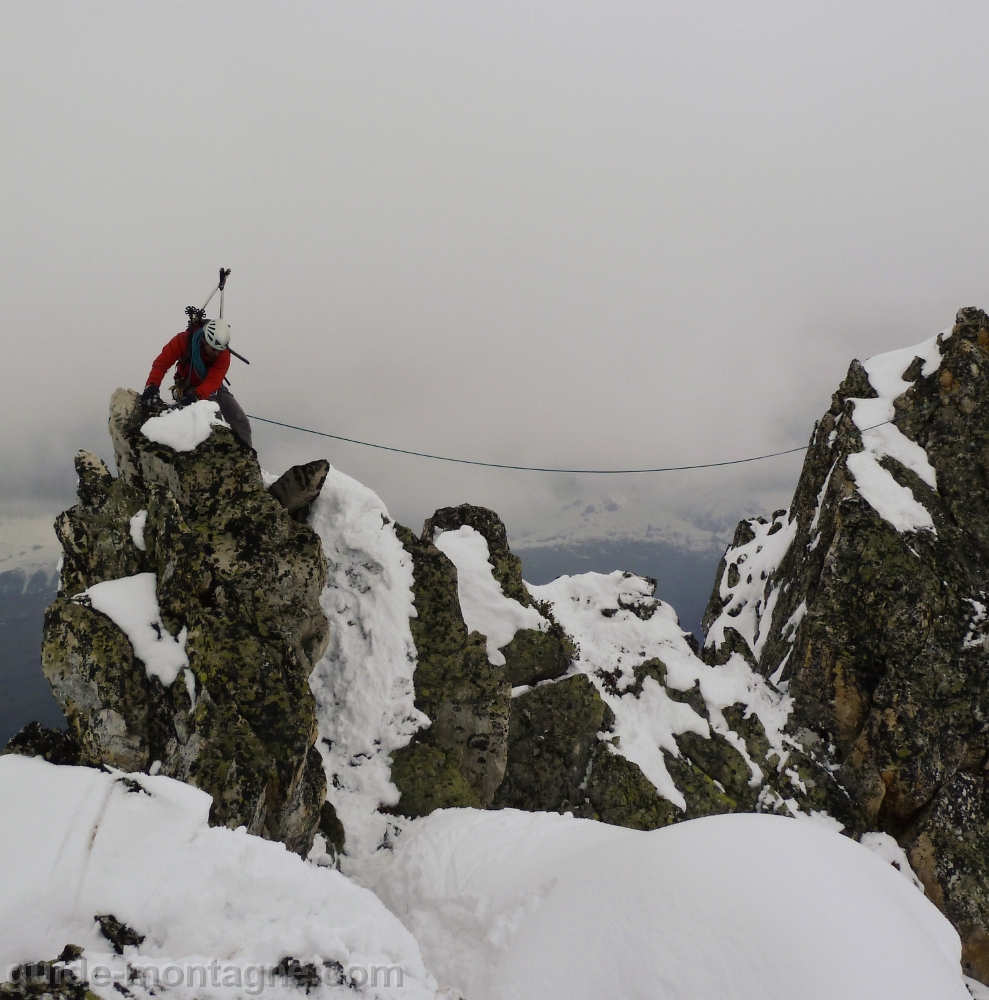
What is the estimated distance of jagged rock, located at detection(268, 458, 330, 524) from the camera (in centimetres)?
1498

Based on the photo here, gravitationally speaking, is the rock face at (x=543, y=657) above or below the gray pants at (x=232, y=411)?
below

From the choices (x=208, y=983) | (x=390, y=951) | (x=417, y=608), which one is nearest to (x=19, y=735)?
(x=208, y=983)

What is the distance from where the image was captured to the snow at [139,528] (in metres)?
12.9

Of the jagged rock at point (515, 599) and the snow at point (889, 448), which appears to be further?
the snow at point (889, 448)

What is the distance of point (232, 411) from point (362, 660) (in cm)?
731

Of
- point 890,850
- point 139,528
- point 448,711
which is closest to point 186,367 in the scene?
point 139,528

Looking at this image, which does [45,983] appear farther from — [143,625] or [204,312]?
[204,312]

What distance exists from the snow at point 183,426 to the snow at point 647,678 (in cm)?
1522

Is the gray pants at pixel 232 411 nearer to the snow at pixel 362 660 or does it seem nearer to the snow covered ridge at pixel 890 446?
the snow at pixel 362 660

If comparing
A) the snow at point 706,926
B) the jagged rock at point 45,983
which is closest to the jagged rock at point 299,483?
the snow at point 706,926

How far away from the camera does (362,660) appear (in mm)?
14984

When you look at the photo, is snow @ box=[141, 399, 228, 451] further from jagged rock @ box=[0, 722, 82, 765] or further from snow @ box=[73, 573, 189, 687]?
jagged rock @ box=[0, 722, 82, 765]

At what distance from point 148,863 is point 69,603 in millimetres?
7842

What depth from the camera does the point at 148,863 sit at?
17.0 ft
